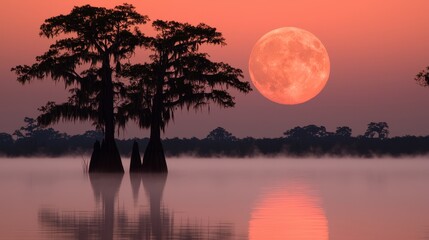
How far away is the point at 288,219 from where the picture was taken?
28.7 metres

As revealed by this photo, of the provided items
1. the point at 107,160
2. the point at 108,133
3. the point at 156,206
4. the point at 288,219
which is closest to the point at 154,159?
the point at 107,160

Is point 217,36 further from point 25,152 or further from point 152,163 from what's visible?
point 25,152

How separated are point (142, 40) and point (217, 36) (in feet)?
17.6

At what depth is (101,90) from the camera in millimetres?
68000

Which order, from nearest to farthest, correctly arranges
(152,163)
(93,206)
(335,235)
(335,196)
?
(335,235) → (93,206) → (335,196) → (152,163)

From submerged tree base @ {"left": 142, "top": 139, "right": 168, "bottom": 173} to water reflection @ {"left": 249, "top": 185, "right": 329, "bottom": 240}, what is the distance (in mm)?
24645

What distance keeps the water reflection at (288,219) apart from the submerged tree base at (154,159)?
2464cm

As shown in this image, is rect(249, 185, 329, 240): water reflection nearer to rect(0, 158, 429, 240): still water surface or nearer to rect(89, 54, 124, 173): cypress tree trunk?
rect(0, 158, 429, 240): still water surface

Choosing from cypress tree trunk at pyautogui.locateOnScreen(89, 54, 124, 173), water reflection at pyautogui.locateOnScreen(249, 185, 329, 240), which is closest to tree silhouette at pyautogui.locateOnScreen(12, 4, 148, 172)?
cypress tree trunk at pyautogui.locateOnScreen(89, 54, 124, 173)

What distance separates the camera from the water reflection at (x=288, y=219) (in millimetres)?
24062

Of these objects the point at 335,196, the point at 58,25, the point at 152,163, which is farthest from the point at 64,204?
the point at 58,25

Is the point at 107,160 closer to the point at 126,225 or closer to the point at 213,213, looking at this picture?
the point at 213,213

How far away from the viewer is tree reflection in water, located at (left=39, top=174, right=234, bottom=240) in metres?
23.6

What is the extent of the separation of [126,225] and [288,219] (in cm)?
528
